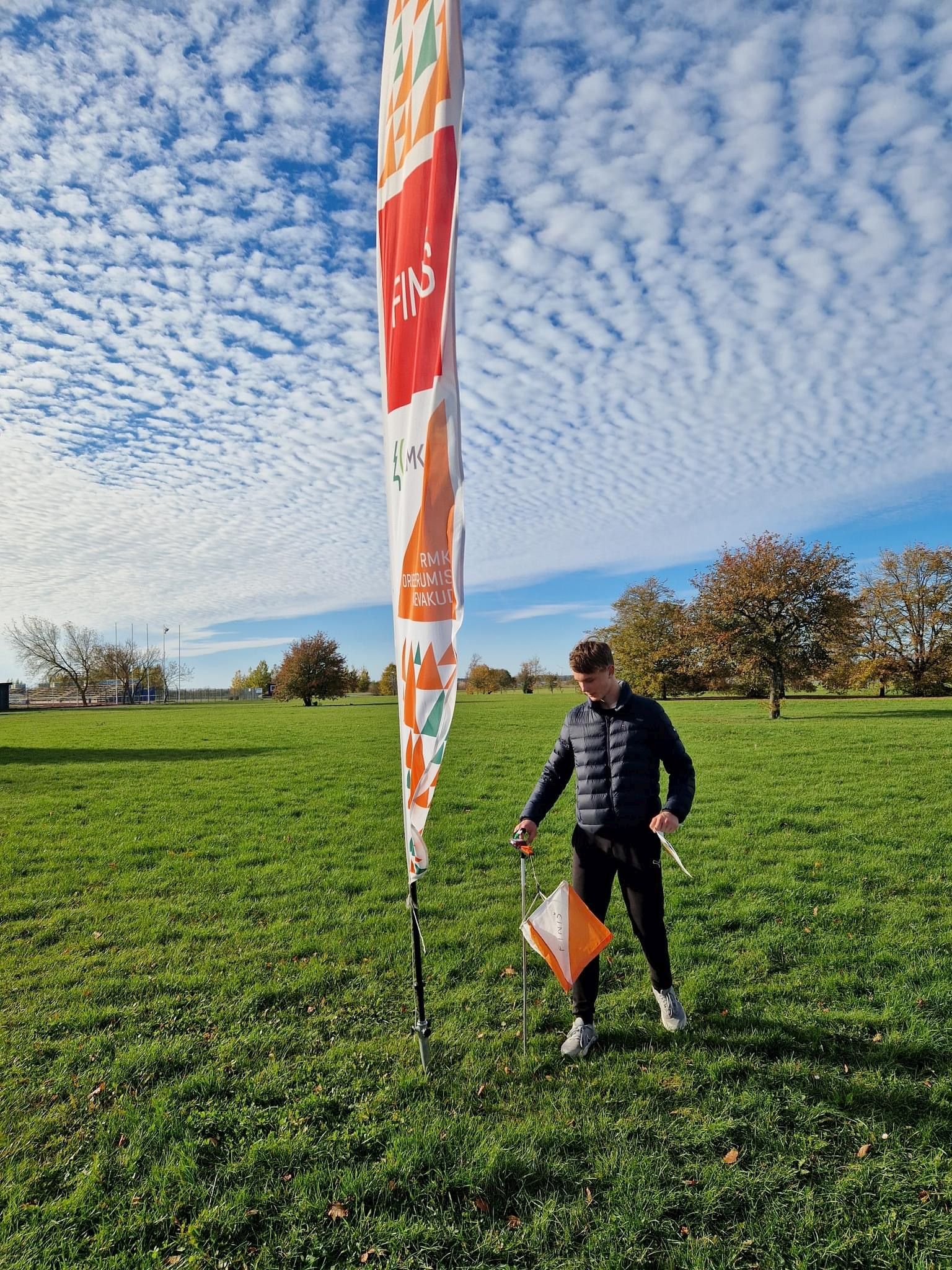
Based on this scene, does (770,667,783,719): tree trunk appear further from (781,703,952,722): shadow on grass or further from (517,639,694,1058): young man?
(517,639,694,1058): young man

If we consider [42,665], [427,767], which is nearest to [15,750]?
[427,767]

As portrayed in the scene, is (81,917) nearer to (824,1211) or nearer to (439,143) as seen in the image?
(824,1211)

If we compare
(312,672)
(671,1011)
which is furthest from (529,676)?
(671,1011)

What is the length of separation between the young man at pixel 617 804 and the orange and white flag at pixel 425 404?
0.77 m

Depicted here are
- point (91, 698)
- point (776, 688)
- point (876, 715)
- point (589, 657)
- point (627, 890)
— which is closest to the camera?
point (589, 657)

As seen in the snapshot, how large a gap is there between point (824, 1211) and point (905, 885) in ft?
16.1

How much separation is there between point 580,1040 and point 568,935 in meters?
0.68

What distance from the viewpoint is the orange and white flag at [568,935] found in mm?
3830

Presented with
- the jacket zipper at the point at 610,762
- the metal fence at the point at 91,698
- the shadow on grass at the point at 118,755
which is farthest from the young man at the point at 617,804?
the metal fence at the point at 91,698

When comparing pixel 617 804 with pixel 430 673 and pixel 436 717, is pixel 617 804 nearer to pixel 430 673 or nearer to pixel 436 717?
pixel 436 717

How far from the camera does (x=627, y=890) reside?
4043 millimetres

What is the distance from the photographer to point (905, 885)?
22.3 feet

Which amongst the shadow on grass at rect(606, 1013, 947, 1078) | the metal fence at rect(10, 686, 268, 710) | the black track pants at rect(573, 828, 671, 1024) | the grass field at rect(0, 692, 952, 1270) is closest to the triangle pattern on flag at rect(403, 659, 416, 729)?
the black track pants at rect(573, 828, 671, 1024)

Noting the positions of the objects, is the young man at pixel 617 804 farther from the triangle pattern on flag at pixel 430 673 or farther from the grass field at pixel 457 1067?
the triangle pattern on flag at pixel 430 673
